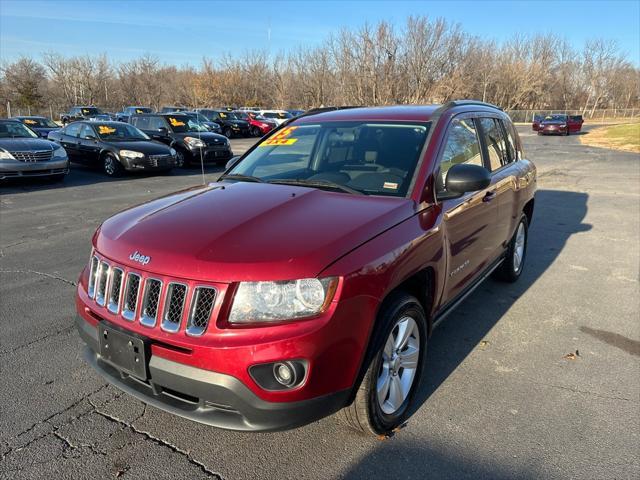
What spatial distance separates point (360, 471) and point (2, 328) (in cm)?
335

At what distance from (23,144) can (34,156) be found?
40cm

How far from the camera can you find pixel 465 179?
3100 millimetres

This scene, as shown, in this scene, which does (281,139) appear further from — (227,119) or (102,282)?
(227,119)

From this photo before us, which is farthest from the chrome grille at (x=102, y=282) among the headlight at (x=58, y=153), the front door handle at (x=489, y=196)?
the headlight at (x=58, y=153)

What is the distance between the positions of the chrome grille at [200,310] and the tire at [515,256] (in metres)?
3.71

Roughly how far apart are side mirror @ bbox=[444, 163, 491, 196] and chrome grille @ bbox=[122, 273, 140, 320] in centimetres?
200

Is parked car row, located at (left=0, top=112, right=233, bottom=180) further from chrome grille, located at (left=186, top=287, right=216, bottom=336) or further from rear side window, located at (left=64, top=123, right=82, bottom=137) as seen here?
chrome grille, located at (left=186, top=287, right=216, bottom=336)

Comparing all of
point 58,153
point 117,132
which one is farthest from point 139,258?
point 117,132

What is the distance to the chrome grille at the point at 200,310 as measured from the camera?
2258 millimetres

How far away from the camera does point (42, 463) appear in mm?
2574

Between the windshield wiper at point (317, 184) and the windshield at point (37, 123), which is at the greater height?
the windshield at point (37, 123)

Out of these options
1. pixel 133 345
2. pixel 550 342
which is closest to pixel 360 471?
pixel 133 345

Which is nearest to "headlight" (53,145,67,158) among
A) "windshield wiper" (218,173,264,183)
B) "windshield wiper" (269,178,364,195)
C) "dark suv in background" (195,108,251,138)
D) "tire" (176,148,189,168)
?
"tire" (176,148,189,168)

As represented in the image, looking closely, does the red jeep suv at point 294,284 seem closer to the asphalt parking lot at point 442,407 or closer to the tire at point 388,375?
the tire at point 388,375
